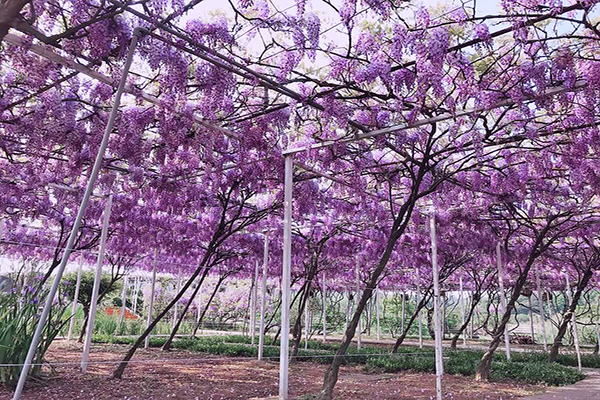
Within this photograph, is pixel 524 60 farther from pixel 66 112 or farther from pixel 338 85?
pixel 66 112

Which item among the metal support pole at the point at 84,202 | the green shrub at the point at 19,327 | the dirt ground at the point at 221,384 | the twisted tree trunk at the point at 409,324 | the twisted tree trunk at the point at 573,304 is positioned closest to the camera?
the metal support pole at the point at 84,202

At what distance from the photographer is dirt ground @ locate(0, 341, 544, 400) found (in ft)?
15.4

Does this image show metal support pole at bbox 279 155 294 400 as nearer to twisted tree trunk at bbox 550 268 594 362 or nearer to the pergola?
the pergola

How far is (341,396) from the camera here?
4.93 m

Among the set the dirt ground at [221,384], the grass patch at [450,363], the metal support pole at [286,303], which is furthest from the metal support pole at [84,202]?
the grass patch at [450,363]

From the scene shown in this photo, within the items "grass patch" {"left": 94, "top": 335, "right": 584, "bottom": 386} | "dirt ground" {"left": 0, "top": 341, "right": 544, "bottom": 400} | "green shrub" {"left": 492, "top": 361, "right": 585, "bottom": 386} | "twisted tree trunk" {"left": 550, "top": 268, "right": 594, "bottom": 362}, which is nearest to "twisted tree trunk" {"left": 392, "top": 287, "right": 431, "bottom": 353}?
"grass patch" {"left": 94, "top": 335, "right": 584, "bottom": 386}

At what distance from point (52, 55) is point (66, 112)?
4.92ft

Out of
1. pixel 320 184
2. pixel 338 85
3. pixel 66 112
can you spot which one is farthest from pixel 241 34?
pixel 320 184

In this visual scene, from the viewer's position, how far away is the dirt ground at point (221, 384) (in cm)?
471

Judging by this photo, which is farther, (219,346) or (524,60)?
(219,346)

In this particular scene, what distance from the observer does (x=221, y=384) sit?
5.57m

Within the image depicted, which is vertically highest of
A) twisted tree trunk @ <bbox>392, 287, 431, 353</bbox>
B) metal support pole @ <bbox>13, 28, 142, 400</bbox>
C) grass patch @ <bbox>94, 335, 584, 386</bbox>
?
metal support pole @ <bbox>13, 28, 142, 400</bbox>

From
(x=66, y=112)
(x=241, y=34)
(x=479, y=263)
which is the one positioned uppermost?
(x=241, y=34)

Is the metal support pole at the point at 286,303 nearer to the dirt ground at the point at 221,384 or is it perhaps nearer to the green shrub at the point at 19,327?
the dirt ground at the point at 221,384
